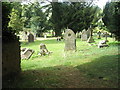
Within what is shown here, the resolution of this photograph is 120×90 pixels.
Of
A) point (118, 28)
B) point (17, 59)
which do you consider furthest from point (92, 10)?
point (17, 59)

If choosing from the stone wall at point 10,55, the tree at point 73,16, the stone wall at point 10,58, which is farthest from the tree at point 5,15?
the tree at point 73,16

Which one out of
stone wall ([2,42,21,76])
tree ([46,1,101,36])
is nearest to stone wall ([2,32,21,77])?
stone wall ([2,42,21,76])

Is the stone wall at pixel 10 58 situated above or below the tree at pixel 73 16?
below

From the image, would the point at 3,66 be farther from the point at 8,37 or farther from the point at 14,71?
the point at 8,37

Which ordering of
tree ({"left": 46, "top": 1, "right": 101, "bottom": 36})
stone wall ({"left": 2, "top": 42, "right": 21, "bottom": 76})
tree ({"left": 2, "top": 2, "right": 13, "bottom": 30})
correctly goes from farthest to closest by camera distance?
tree ({"left": 46, "top": 1, "right": 101, "bottom": 36}) < tree ({"left": 2, "top": 2, "right": 13, "bottom": 30}) < stone wall ({"left": 2, "top": 42, "right": 21, "bottom": 76})

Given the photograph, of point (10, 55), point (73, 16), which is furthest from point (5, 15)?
point (73, 16)

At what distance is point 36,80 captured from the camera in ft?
18.0

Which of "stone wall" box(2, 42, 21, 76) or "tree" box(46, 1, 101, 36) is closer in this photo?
"stone wall" box(2, 42, 21, 76)

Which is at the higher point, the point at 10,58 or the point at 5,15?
the point at 5,15

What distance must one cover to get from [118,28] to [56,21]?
67.2ft

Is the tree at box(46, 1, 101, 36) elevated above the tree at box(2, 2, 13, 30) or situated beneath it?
elevated above

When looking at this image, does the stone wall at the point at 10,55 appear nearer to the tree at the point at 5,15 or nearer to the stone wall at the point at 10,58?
the stone wall at the point at 10,58

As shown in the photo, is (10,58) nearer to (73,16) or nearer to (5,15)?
(5,15)

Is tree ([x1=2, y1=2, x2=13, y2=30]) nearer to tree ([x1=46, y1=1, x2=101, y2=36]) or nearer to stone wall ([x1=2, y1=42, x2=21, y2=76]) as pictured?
stone wall ([x1=2, y1=42, x2=21, y2=76])
